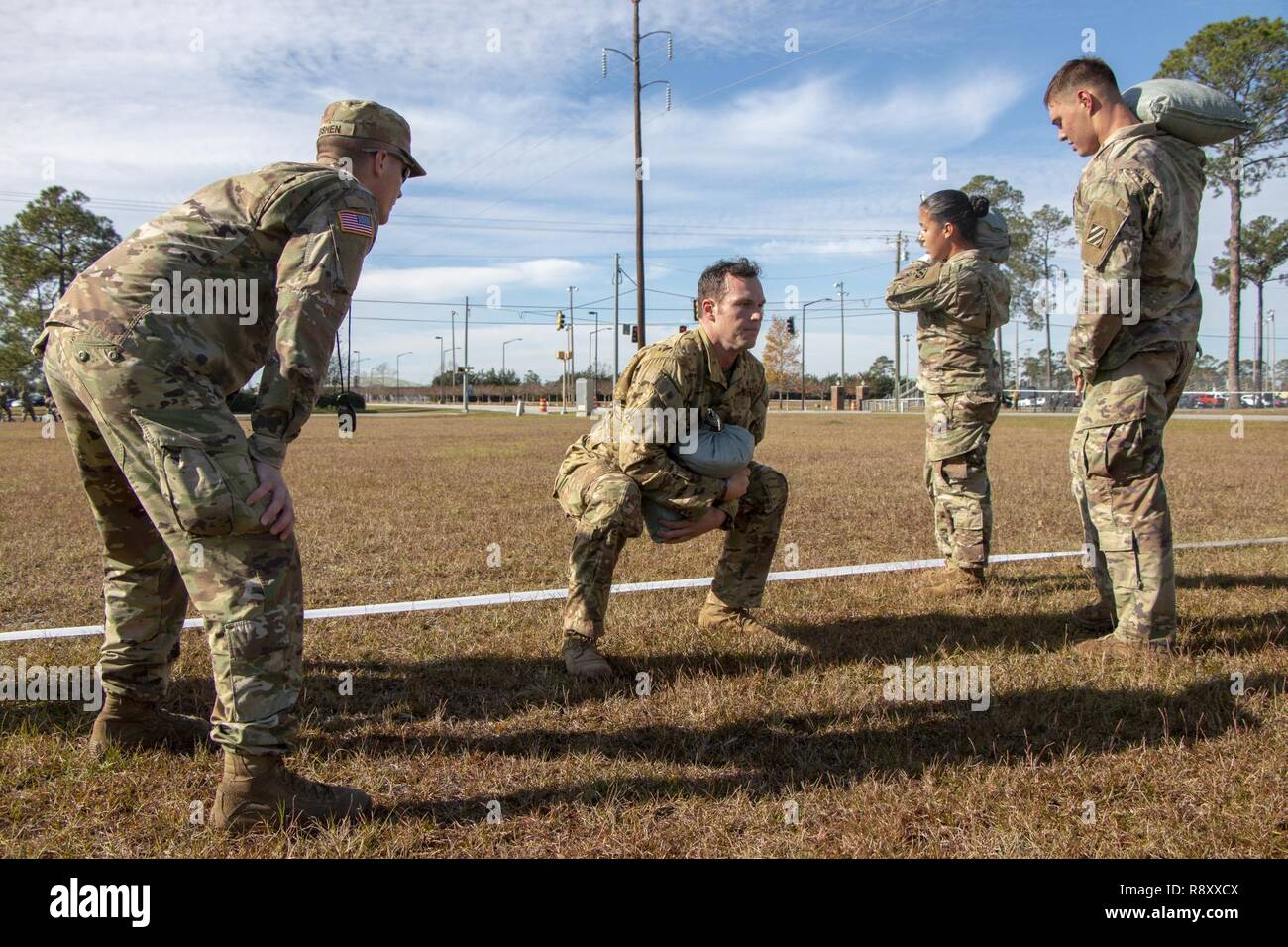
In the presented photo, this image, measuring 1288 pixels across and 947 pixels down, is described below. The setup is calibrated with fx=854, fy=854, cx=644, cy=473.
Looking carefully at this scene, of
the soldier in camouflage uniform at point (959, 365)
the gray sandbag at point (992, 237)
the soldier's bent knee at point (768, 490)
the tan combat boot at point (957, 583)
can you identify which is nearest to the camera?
the soldier's bent knee at point (768, 490)

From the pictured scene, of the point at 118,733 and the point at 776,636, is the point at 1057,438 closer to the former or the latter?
the point at 776,636

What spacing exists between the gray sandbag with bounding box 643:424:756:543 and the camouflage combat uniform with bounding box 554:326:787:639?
0.13 feet

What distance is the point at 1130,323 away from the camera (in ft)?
12.9

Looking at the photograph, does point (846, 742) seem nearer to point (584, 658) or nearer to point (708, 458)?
point (584, 658)

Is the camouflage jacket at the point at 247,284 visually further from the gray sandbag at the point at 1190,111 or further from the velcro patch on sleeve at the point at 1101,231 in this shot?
the gray sandbag at the point at 1190,111

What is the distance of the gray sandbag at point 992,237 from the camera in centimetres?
555

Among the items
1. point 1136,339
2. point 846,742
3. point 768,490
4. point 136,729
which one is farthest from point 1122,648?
point 136,729

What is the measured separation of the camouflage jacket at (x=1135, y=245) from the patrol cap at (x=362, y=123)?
303 cm

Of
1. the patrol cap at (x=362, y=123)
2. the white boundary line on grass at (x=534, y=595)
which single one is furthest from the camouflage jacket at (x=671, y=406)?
the patrol cap at (x=362, y=123)

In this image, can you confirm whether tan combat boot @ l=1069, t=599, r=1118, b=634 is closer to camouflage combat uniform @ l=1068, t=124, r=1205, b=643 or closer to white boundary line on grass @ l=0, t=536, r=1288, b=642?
camouflage combat uniform @ l=1068, t=124, r=1205, b=643

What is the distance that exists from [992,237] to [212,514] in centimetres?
503

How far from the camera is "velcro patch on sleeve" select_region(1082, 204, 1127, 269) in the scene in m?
3.75

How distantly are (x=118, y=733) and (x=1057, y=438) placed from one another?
74.6 feet
